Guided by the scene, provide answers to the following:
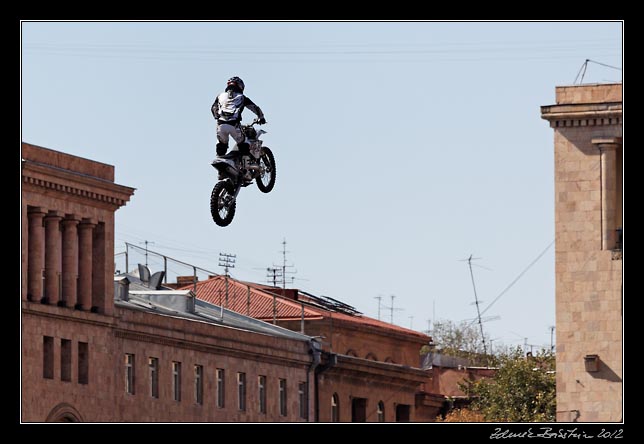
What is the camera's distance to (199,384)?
564 feet

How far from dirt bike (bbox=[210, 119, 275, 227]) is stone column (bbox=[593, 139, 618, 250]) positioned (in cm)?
3479

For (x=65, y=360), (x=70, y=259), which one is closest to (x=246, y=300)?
(x=70, y=259)

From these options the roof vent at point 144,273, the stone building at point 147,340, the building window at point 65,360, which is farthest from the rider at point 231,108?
the roof vent at point 144,273

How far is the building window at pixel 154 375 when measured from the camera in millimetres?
166875

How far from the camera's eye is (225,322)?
177 m

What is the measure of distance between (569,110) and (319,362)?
38.2 metres

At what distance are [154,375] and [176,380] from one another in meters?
2.21

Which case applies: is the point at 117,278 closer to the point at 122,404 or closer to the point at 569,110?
the point at 122,404

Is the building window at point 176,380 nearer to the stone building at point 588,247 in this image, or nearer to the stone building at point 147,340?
the stone building at point 147,340

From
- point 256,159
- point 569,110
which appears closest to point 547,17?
point 256,159

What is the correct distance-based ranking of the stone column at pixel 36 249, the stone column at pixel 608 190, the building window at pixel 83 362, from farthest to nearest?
the building window at pixel 83 362 < the stone column at pixel 36 249 < the stone column at pixel 608 190

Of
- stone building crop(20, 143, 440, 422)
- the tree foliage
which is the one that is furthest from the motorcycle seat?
the tree foliage

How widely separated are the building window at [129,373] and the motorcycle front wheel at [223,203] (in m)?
52.8

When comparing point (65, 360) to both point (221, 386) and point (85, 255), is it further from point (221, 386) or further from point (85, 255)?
point (221, 386)
